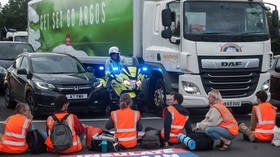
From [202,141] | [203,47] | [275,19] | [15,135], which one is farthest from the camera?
[275,19]

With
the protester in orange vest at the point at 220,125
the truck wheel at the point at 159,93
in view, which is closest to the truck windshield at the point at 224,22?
the truck wheel at the point at 159,93

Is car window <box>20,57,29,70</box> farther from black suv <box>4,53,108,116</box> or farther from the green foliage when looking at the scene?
the green foliage

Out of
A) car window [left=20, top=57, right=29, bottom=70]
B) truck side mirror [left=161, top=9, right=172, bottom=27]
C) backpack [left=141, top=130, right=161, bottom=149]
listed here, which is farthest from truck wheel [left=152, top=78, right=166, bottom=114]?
backpack [left=141, top=130, right=161, bottom=149]

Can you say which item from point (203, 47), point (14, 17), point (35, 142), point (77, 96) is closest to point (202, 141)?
point (35, 142)

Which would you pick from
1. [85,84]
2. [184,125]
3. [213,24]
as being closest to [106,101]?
[85,84]

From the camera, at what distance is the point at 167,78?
1294 centimetres

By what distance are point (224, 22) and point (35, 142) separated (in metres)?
5.58

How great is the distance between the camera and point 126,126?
920 centimetres

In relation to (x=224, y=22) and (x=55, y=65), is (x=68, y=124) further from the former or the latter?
(x=55, y=65)

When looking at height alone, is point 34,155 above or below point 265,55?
below

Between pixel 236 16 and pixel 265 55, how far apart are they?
3.68ft

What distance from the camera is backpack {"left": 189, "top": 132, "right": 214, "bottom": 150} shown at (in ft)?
29.9

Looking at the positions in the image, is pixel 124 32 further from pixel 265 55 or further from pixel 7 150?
pixel 7 150

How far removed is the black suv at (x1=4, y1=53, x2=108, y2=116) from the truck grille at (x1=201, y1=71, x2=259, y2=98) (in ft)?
8.31
